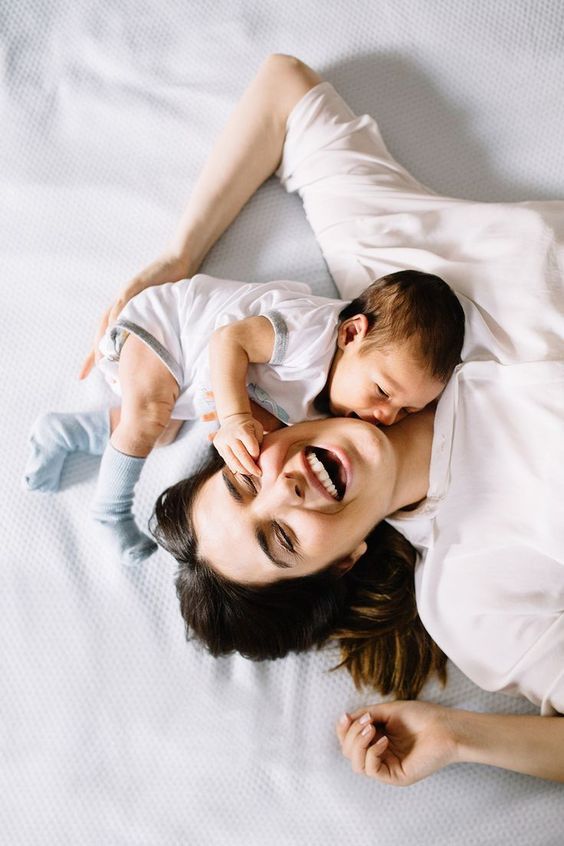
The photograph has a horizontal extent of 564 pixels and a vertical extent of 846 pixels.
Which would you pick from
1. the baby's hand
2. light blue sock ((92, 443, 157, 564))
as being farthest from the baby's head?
light blue sock ((92, 443, 157, 564))

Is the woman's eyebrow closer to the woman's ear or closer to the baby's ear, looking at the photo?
the woman's ear

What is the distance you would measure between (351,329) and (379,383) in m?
0.13

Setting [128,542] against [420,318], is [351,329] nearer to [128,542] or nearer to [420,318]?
[420,318]

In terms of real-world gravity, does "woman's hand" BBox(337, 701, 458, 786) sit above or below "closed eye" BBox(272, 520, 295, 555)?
below

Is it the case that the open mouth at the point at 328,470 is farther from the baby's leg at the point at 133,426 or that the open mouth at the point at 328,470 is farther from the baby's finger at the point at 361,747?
the baby's finger at the point at 361,747

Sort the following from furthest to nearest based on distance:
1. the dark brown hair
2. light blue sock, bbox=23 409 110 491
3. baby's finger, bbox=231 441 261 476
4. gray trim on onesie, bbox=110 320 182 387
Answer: light blue sock, bbox=23 409 110 491
gray trim on onesie, bbox=110 320 182 387
the dark brown hair
baby's finger, bbox=231 441 261 476

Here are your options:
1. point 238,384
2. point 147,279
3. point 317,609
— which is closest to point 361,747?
point 317,609

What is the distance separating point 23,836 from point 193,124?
60.2 inches

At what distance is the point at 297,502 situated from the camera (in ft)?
3.92

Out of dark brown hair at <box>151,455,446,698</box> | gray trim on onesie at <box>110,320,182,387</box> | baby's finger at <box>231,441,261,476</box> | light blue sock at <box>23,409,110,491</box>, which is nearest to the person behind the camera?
baby's finger at <box>231,441,261,476</box>

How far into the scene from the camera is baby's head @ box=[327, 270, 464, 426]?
4.24 feet

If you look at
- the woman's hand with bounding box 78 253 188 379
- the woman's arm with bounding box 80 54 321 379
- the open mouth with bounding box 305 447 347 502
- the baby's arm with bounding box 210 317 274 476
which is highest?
the woman's arm with bounding box 80 54 321 379

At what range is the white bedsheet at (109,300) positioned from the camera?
1.45 metres

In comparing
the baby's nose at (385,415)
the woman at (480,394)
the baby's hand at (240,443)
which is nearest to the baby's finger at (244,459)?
the baby's hand at (240,443)
